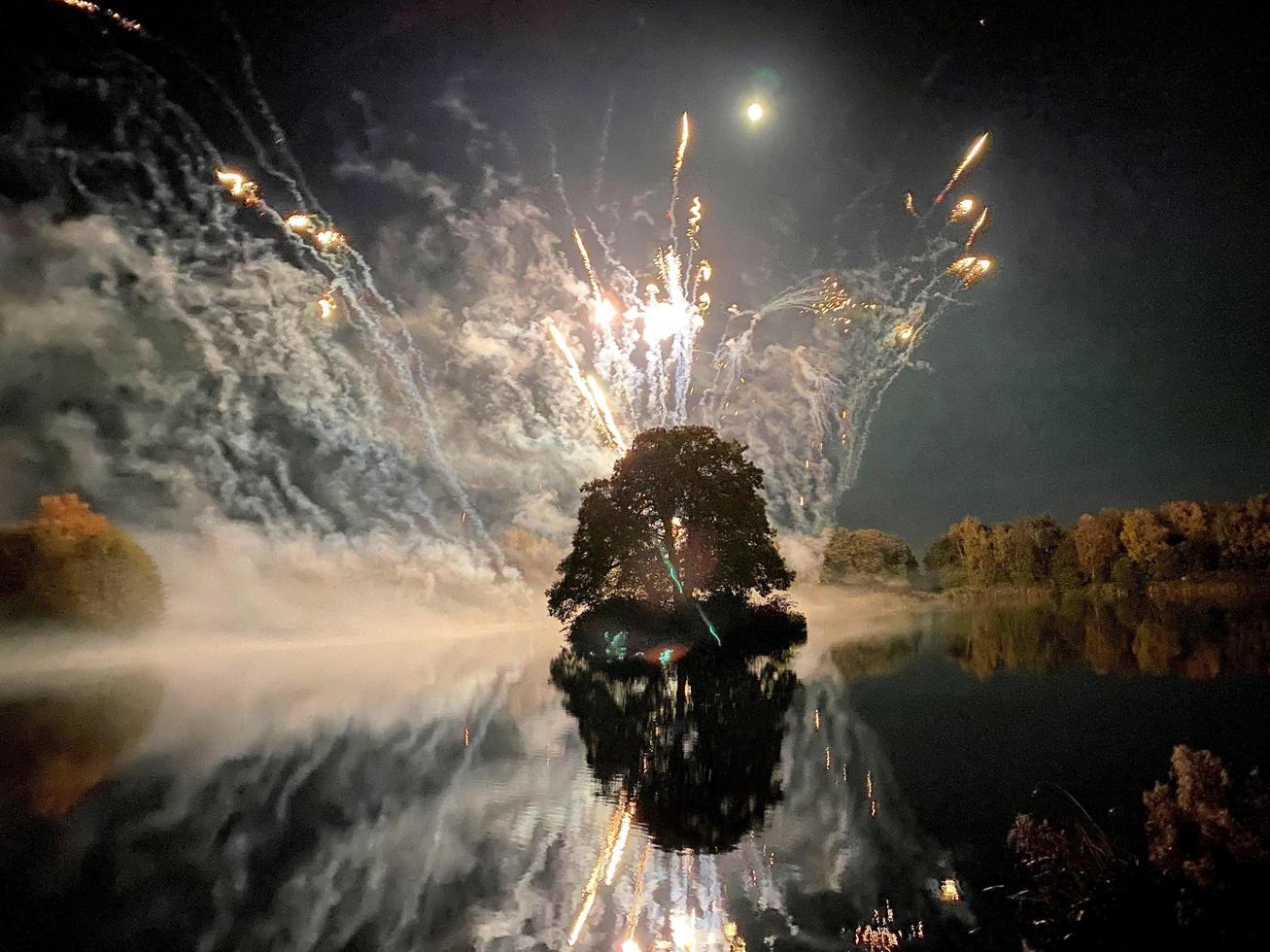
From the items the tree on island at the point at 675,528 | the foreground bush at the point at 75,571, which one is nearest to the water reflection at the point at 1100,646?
the tree on island at the point at 675,528

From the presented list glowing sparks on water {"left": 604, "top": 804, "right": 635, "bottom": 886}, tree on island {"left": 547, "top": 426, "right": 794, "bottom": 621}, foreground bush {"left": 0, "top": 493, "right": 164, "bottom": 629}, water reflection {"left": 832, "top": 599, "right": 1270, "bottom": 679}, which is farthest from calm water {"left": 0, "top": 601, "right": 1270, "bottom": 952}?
foreground bush {"left": 0, "top": 493, "right": 164, "bottom": 629}

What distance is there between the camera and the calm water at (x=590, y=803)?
17.9 feet

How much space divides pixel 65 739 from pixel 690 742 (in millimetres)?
11798

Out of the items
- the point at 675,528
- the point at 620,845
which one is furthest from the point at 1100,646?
the point at 620,845

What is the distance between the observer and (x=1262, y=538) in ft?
196

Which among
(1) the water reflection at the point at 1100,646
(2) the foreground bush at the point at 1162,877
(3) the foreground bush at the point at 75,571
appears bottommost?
(2) the foreground bush at the point at 1162,877

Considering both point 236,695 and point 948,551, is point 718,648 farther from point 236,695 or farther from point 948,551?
point 948,551

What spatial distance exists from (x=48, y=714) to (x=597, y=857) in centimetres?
1710

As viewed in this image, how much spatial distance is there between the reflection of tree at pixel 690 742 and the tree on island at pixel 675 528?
6625 mm

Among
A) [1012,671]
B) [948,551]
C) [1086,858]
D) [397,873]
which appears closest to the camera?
[1086,858]

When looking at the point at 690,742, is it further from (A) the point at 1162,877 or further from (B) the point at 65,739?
(B) the point at 65,739

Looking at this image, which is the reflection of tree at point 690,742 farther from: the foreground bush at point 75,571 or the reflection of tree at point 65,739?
the foreground bush at point 75,571

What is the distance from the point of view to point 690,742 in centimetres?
1112

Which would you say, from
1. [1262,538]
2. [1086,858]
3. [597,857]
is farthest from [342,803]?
[1262,538]
